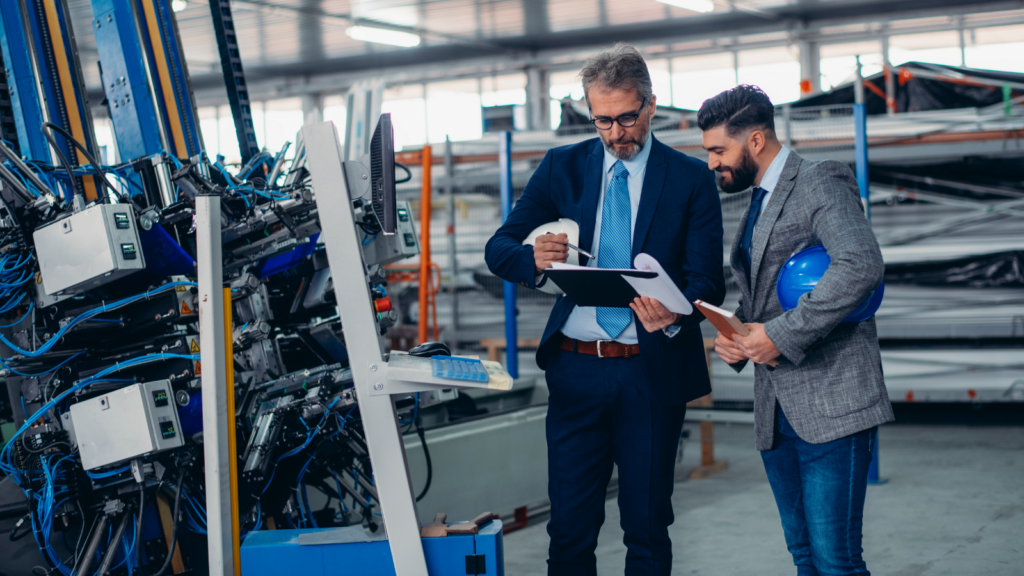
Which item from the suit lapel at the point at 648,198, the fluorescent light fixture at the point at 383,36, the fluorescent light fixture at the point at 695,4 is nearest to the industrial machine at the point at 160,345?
the suit lapel at the point at 648,198

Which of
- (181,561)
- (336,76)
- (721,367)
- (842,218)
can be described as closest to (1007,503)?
→ (721,367)

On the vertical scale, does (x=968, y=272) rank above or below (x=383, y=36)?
below

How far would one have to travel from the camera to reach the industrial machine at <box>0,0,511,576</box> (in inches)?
87.7

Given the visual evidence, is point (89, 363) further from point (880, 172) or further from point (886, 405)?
point (880, 172)

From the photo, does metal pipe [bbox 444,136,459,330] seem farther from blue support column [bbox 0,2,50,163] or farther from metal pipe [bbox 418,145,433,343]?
blue support column [bbox 0,2,50,163]

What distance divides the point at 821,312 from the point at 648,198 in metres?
0.49

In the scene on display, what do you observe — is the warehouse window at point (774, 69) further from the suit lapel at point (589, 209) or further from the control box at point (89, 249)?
the control box at point (89, 249)

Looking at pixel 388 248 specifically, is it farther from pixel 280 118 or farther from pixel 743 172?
pixel 280 118

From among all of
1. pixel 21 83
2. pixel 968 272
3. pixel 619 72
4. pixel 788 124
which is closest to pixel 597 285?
pixel 619 72

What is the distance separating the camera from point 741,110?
1.85 m

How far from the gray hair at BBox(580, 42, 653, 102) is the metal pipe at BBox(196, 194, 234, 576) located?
1.02m

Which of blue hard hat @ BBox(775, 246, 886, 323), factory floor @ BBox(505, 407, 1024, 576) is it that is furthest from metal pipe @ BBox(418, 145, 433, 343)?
blue hard hat @ BBox(775, 246, 886, 323)

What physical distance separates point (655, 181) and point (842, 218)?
442 mm

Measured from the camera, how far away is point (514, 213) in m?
2.15
